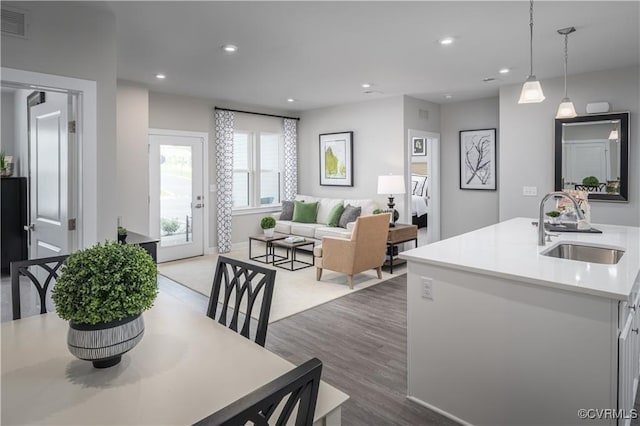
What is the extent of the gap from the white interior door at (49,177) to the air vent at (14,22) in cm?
51

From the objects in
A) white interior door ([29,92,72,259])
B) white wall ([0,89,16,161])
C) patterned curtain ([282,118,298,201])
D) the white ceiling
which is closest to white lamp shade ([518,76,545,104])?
the white ceiling

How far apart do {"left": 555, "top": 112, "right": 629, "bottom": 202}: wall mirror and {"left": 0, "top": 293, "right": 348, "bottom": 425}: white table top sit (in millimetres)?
5186

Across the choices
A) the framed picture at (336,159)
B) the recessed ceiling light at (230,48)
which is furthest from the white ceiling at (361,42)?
the framed picture at (336,159)

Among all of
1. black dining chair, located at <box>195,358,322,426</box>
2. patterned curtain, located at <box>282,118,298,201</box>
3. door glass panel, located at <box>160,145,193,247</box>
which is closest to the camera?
black dining chair, located at <box>195,358,322,426</box>

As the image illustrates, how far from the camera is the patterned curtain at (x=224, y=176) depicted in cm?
675

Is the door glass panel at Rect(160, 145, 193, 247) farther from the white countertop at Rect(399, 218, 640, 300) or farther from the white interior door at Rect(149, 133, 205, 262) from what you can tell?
the white countertop at Rect(399, 218, 640, 300)

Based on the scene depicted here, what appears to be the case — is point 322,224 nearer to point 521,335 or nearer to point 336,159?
point 336,159

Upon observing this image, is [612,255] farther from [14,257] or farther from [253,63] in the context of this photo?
[14,257]

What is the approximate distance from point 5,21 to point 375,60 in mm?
3278

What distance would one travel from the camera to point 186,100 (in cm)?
639

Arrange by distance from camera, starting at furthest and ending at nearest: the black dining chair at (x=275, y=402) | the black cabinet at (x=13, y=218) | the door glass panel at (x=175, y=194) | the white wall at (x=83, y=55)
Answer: the door glass panel at (x=175, y=194)
the black cabinet at (x=13, y=218)
the white wall at (x=83, y=55)
the black dining chair at (x=275, y=402)

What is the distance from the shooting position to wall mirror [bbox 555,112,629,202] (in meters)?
4.70

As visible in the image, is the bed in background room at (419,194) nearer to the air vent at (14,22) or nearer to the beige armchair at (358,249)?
the beige armchair at (358,249)

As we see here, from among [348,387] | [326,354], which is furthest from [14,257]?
[348,387]
